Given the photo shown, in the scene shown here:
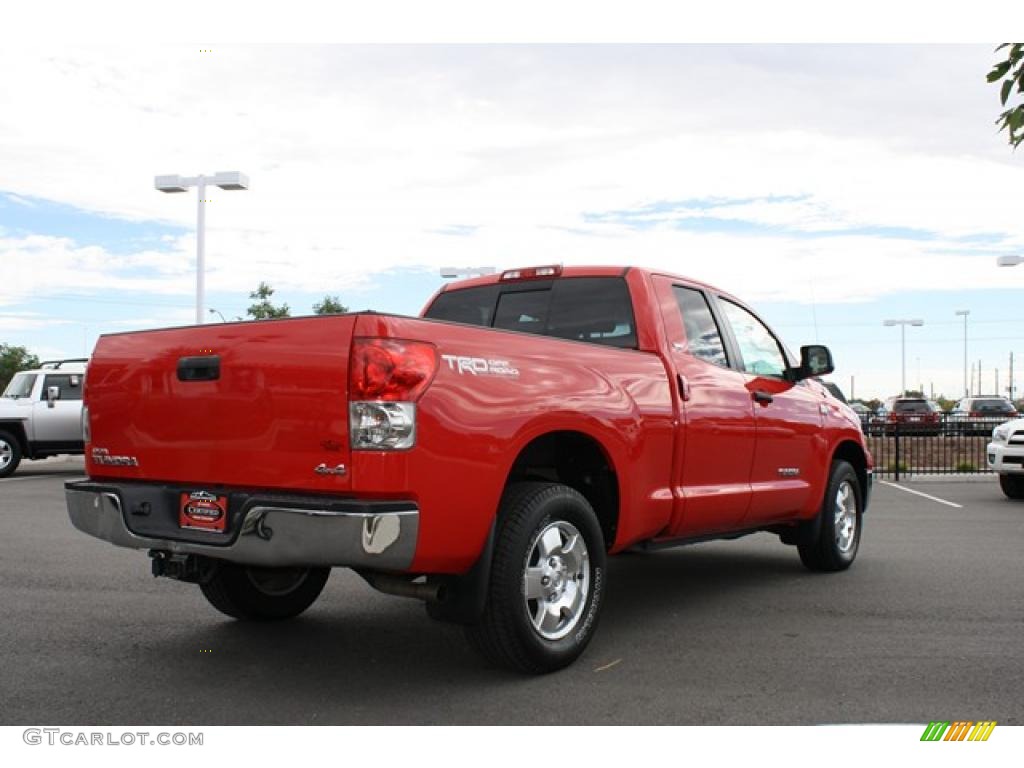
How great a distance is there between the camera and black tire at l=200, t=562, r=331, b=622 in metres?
5.61

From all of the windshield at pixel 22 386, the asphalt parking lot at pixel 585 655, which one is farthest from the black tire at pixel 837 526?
the windshield at pixel 22 386

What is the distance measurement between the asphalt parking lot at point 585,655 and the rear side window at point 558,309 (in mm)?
1703

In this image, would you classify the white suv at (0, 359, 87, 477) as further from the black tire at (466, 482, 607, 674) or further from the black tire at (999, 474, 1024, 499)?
the black tire at (466, 482, 607, 674)

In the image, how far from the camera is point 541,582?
4660 mm

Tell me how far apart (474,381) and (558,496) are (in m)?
0.76

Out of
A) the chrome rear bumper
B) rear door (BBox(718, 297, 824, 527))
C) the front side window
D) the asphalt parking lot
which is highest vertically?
the front side window

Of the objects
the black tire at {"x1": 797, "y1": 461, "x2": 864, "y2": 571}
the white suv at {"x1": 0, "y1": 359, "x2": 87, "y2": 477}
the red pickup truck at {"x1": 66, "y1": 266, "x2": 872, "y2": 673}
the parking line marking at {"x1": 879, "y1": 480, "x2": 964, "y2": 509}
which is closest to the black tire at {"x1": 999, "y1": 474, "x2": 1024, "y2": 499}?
the parking line marking at {"x1": 879, "y1": 480, "x2": 964, "y2": 509}

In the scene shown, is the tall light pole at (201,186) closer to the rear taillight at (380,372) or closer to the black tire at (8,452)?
the black tire at (8,452)

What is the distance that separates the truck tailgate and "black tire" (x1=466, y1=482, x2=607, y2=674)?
88cm

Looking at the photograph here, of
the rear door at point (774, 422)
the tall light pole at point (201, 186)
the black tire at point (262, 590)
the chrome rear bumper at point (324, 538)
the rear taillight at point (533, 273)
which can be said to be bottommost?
the black tire at point (262, 590)

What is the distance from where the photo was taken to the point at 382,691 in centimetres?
→ 452

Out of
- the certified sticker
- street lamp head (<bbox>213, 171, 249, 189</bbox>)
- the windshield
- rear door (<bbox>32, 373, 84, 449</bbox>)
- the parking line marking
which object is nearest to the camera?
the certified sticker

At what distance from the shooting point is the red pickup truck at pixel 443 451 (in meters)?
4.04

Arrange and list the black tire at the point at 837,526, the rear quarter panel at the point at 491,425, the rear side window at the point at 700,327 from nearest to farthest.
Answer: the rear quarter panel at the point at 491,425
the rear side window at the point at 700,327
the black tire at the point at 837,526
